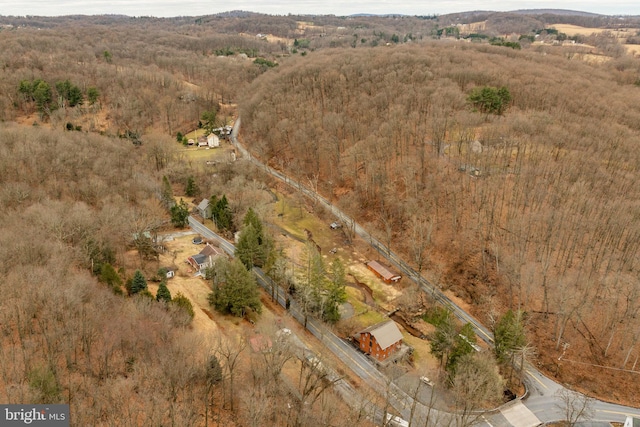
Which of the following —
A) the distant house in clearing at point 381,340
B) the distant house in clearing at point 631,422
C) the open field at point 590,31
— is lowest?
the distant house in clearing at point 381,340

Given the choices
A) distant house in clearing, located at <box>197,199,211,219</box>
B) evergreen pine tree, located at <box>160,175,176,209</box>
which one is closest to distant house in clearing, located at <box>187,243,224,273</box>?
distant house in clearing, located at <box>197,199,211,219</box>

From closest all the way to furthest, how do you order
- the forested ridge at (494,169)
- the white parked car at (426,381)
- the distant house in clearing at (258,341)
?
the distant house in clearing at (258,341)
the white parked car at (426,381)
the forested ridge at (494,169)

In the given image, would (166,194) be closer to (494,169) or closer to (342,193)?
(342,193)

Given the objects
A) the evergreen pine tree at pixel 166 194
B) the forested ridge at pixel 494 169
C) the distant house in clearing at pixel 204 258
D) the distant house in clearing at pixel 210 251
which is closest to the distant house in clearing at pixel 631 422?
the forested ridge at pixel 494 169

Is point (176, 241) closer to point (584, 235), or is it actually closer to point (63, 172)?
point (63, 172)

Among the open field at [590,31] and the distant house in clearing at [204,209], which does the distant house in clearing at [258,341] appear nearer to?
the distant house in clearing at [204,209]

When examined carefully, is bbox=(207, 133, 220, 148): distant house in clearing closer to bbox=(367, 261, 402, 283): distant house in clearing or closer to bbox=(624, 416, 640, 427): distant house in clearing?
bbox=(367, 261, 402, 283): distant house in clearing

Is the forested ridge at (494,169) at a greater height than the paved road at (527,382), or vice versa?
the forested ridge at (494,169)

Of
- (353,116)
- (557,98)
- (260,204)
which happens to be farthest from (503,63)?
(260,204)
